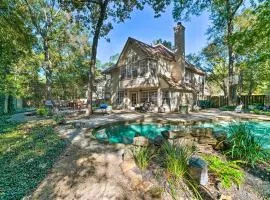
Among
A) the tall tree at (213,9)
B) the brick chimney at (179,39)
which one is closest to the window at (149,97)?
the brick chimney at (179,39)

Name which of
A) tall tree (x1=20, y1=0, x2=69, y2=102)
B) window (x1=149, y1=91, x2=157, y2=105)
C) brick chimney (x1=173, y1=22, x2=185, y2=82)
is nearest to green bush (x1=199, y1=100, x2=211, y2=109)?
brick chimney (x1=173, y1=22, x2=185, y2=82)

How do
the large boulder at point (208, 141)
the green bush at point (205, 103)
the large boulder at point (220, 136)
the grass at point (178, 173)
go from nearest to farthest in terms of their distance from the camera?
1. the grass at point (178, 173)
2. the large boulder at point (220, 136)
3. the large boulder at point (208, 141)
4. the green bush at point (205, 103)

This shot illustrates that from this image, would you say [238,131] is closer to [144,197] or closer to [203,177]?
[203,177]

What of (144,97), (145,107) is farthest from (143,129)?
(144,97)

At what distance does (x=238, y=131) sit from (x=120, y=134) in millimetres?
6709

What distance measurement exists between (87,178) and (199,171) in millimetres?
2329

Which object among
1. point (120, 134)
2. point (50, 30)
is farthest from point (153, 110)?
point (50, 30)

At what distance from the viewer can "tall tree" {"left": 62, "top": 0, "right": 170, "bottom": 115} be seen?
52.0 feet

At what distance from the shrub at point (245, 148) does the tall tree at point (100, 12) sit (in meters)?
12.4

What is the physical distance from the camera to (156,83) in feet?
65.1

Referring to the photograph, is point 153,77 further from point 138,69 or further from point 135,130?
point 135,130

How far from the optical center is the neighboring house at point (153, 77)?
65.8 feet

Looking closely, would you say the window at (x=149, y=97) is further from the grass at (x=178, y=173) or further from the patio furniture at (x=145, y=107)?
the grass at (x=178, y=173)

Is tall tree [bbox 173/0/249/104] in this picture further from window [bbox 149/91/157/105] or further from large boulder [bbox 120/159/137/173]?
large boulder [bbox 120/159/137/173]
